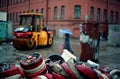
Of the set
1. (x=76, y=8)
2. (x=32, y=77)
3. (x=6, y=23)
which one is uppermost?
(x=76, y=8)

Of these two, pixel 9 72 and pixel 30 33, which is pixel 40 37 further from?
pixel 9 72

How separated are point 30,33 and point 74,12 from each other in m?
16.8

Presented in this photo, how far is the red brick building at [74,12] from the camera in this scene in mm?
32031

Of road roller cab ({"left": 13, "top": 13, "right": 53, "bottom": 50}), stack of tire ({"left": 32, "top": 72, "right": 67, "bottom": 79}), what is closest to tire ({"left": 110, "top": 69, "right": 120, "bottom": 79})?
stack of tire ({"left": 32, "top": 72, "right": 67, "bottom": 79})

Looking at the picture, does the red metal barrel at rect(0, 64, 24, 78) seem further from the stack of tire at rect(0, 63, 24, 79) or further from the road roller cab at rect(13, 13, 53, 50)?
the road roller cab at rect(13, 13, 53, 50)

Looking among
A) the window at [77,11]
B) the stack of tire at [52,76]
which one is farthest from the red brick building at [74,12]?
the stack of tire at [52,76]

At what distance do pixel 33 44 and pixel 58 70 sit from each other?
396 inches

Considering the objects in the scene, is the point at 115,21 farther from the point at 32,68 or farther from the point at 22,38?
the point at 32,68

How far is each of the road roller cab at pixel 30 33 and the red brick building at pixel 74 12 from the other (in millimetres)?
14321

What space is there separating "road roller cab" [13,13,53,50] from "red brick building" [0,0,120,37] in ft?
47.0

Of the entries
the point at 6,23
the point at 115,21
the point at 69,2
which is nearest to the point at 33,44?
the point at 6,23

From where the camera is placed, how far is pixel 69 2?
32.1 meters

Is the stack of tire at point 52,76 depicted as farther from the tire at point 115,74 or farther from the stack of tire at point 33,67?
the tire at point 115,74

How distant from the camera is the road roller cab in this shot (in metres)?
16.0
